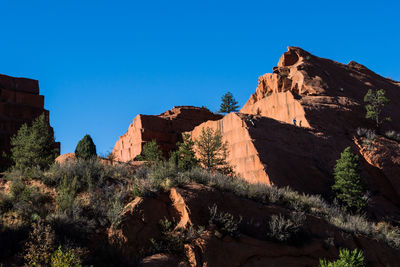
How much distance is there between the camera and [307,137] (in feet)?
102

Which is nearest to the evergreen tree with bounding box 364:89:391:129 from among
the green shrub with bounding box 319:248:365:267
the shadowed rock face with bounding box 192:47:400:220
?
the shadowed rock face with bounding box 192:47:400:220

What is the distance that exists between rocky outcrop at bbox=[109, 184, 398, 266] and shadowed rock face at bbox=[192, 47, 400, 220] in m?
12.2

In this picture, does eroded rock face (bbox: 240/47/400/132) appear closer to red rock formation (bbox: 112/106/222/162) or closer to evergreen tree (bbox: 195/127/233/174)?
red rock formation (bbox: 112/106/222/162)

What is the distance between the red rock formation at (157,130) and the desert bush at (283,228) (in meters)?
32.5

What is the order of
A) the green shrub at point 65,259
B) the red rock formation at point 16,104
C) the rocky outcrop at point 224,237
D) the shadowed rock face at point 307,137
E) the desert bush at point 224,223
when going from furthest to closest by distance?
the red rock formation at point 16,104, the shadowed rock face at point 307,137, the desert bush at point 224,223, the rocky outcrop at point 224,237, the green shrub at point 65,259

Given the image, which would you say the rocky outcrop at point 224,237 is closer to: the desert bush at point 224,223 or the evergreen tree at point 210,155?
the desert bush at point 224,223

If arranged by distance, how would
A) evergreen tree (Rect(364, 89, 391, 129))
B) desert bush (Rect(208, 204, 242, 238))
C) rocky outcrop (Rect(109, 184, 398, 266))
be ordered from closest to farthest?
1. rocky outcrop (Rect(109, 184, 398, 266))
2. desert bush (Rect(208, 204, 242, 238))
3. evergreen tree (Rect(364, 89, 391, 129))

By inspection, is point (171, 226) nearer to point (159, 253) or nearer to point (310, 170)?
point (159, 253)

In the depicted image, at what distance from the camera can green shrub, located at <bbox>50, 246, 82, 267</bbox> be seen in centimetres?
738

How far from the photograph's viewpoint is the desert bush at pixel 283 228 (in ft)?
37.8

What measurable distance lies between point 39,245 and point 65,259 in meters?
1.41

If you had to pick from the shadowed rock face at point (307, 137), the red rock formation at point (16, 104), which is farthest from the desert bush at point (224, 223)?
the red rock formation at point (16, 104)

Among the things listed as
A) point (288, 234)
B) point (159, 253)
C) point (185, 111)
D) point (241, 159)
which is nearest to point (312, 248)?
point (288, 234)

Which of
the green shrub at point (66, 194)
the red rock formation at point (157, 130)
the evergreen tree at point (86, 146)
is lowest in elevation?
the green shrub at point (66, 194)
